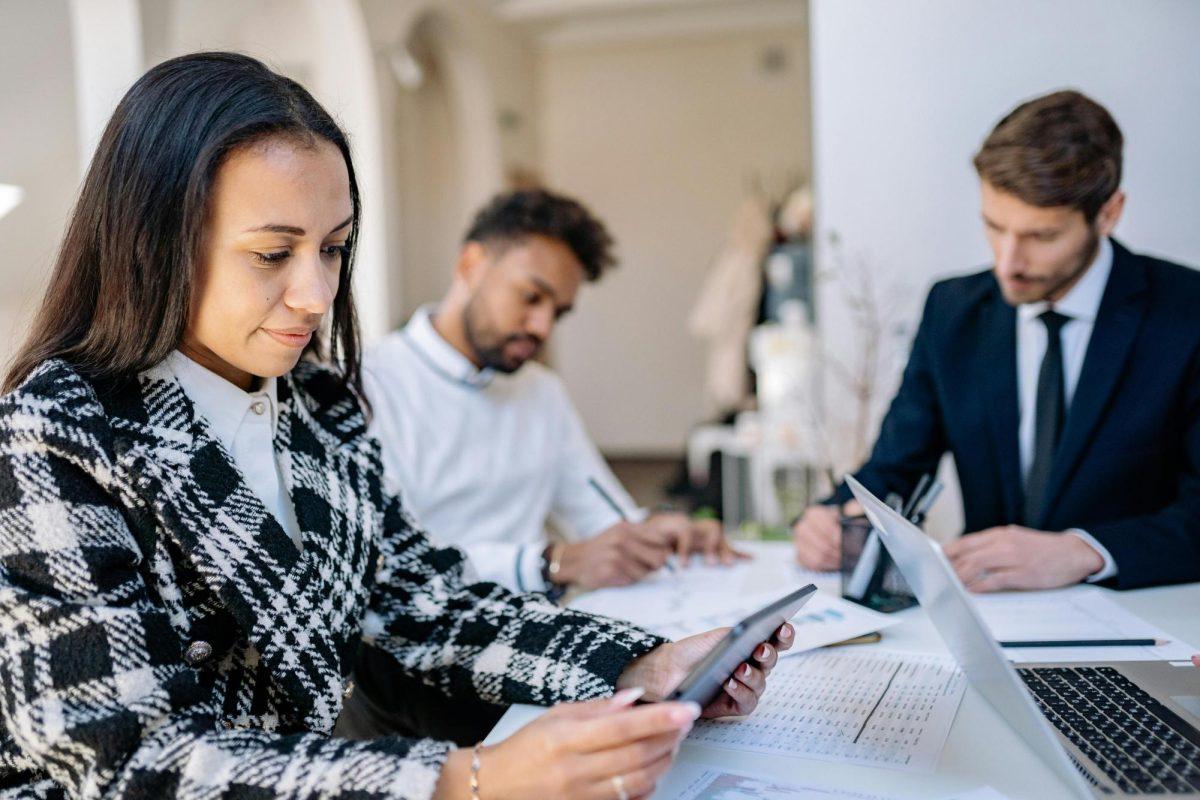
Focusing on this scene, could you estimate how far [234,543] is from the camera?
2.96 feet

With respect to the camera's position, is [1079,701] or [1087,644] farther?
[1087,644]

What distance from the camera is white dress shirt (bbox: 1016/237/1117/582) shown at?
5.68 feet

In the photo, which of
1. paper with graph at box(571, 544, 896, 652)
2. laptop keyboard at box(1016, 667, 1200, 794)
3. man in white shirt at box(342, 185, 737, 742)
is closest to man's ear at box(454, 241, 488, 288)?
man in white shirt at box(342, 185, 737, 742)

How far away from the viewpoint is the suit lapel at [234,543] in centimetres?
87

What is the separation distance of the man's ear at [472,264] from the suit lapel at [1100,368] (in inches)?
50.3

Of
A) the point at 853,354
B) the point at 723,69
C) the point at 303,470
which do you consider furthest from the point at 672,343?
the point at 303,470

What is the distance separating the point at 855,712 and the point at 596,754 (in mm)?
416

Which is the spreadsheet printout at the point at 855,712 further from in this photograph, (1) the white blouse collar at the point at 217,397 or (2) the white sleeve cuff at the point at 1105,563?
(1) the white blouse collar at the point at 217,397

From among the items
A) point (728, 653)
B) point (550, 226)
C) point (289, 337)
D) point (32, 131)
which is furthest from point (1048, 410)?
point (32, 131)

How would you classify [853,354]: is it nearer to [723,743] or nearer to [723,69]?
[723,743]

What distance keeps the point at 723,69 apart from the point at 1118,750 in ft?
25.4

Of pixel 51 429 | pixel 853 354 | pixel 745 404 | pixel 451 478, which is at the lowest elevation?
pixel 745 404

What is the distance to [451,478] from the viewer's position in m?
2.13

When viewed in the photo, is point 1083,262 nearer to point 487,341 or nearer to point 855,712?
point 855,712
